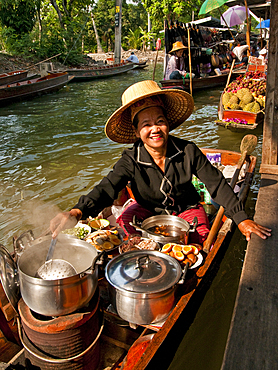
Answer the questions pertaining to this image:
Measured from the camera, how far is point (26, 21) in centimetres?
2172

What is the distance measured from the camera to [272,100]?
11.3 feet

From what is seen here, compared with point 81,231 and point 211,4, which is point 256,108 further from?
point 211,4

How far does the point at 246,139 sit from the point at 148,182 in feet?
8.24

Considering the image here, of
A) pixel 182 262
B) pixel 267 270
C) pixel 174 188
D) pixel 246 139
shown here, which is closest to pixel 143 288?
pixel 182 262

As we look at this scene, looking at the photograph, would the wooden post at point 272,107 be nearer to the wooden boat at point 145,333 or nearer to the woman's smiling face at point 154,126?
the woman's smiling face at point 154,126

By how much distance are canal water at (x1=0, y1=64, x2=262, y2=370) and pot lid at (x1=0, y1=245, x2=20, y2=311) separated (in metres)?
1.01

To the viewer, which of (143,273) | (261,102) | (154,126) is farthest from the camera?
(261,102)

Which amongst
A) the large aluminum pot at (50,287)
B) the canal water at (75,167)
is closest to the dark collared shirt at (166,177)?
the large aluminum pot at (50,287)

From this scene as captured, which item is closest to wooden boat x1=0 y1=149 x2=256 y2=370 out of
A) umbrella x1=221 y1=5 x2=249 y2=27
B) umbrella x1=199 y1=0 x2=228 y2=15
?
umbrella x1=199 y1=0 x2=228 y2=15

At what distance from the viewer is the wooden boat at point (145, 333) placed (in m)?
1.59

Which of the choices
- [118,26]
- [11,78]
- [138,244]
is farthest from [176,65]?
[118,26]

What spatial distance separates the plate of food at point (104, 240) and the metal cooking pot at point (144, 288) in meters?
0.52

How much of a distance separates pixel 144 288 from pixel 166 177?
1147mm

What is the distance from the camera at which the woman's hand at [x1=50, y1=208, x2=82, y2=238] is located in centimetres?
184
